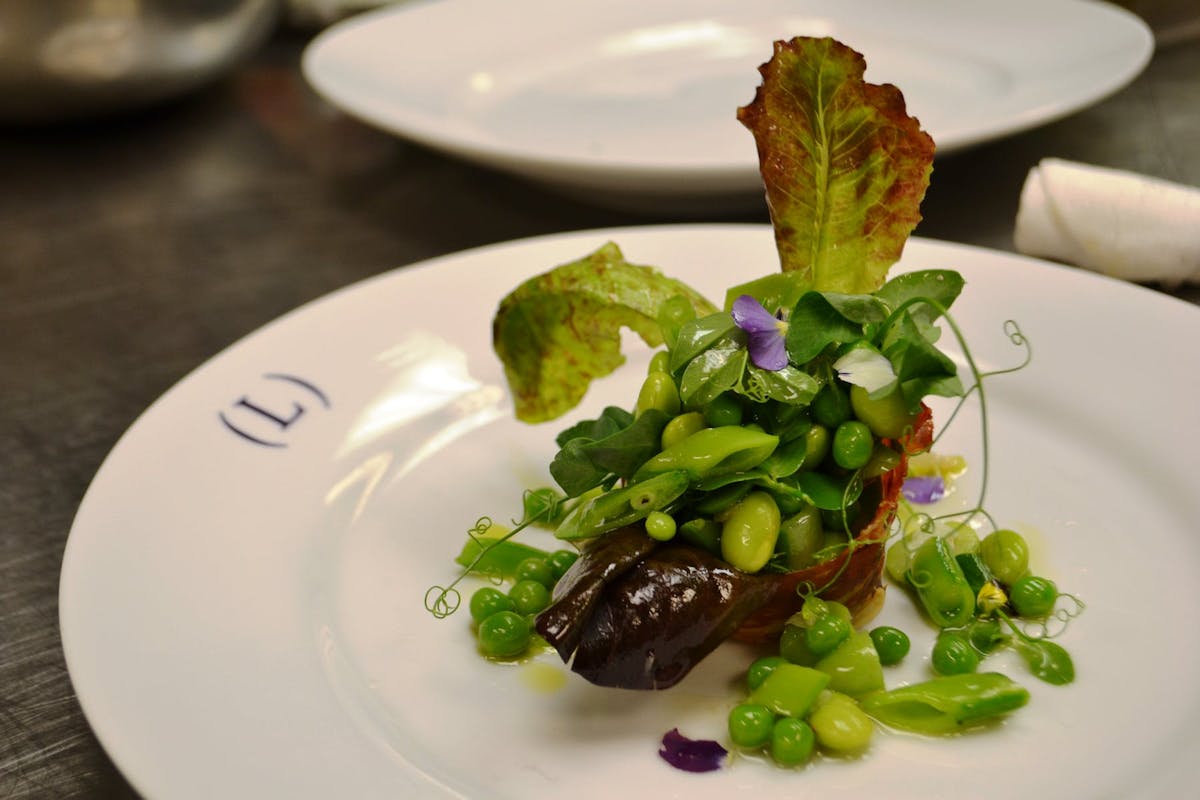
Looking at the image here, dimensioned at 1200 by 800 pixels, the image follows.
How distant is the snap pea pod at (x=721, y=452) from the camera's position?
1.16 metres

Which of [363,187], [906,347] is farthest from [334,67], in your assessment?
[906,347]

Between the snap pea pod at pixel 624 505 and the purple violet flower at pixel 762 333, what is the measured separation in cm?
14

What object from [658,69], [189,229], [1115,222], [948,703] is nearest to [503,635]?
[948,703]

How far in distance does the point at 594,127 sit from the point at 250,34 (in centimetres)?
101

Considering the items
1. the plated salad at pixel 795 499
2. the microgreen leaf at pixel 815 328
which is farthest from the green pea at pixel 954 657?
the microgreen leaf at pixel 815 328

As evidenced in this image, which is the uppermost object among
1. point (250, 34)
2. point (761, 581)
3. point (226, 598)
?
point (761, 581)

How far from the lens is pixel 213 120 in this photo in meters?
3.20

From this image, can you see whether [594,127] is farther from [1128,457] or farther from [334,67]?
[1128,457]

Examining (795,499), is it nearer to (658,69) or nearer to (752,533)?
(752,533)

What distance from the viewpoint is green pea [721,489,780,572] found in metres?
1.17

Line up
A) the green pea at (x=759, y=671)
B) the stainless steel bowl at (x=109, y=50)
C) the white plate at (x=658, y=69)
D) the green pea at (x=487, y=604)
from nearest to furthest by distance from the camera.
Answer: the green pea at (x=759, y=671) < the green pea at (x=487, y=604) < the white plate at (x=658, y=69) < the stainless steel bowl at (x=109, y=50)

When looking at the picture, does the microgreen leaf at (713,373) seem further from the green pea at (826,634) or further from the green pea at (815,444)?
the green pea at (826,634)

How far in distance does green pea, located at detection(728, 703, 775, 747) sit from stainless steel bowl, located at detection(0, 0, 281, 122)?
2202 mm

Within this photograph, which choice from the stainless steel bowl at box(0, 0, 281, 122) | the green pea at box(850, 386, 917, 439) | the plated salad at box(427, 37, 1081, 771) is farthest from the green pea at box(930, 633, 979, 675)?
the stainless steel bowl at box(0, 0, 281, 122)
